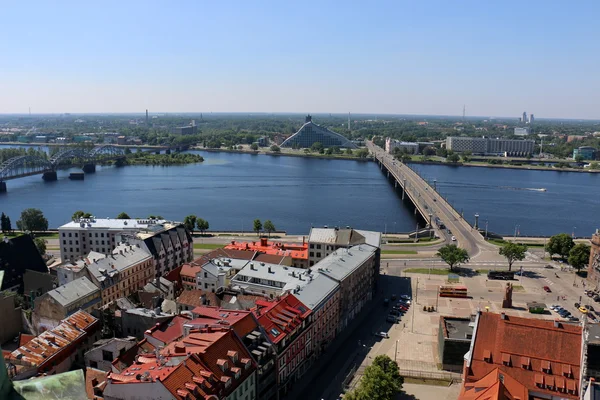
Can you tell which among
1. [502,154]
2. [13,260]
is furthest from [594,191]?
[13,260]

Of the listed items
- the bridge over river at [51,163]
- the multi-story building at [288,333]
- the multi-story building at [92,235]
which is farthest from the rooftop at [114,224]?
the bridge over river at [51,163]

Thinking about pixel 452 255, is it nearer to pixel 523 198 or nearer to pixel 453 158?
pixel 523 198

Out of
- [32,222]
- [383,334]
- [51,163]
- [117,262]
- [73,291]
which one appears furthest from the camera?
[51,163]

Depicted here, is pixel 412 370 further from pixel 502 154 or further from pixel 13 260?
pixel 502 154

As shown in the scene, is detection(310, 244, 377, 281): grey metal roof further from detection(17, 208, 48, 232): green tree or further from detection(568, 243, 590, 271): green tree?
detection(17, 208, 48, 232): green tree

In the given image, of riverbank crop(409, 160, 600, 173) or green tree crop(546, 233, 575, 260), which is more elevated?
riverbank crop(409, 160, 600, 173)

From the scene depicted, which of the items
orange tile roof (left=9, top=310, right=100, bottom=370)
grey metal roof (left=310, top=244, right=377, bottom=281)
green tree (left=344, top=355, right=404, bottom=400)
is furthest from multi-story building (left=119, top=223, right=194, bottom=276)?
green tree (left=344, top=355, right=404, bottom=400)

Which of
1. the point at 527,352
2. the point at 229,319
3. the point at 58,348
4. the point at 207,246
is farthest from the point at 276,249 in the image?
the point at 527,352
